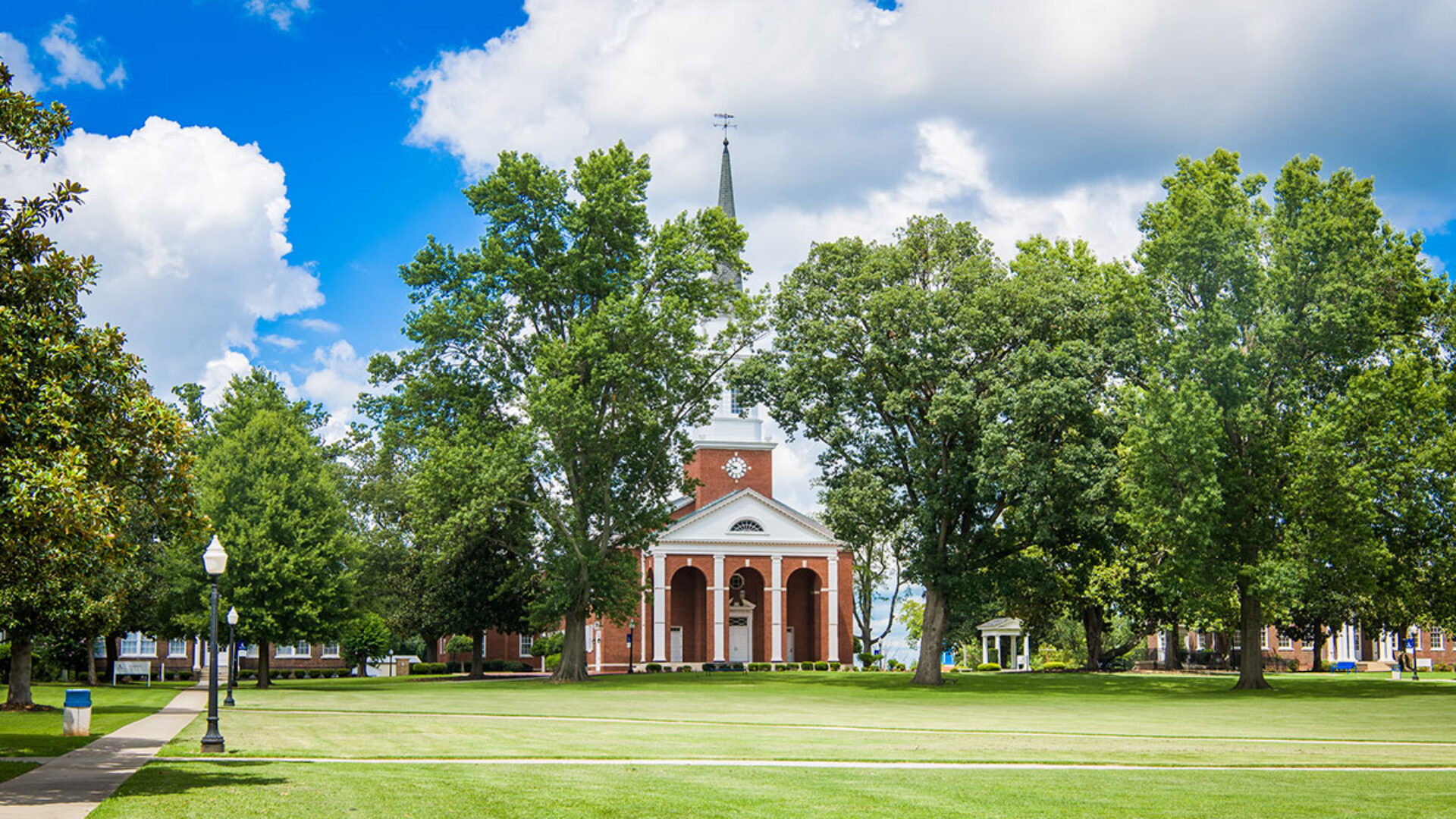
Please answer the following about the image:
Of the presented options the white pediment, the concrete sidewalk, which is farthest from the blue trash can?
the white pediment

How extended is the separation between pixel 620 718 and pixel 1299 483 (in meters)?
20.9

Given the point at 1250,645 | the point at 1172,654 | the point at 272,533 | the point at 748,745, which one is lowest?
the point at 1172,654

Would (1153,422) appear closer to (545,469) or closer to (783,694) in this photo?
(783,694)

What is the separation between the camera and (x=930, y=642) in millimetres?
44500

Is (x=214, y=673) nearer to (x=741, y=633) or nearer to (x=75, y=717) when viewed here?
(x=75, y=717)

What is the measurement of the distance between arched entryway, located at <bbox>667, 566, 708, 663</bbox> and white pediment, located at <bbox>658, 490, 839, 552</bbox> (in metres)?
3.18

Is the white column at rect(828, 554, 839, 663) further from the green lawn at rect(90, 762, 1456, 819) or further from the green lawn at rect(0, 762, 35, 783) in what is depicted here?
the green lawn at rect(0, 762, 35, 783)

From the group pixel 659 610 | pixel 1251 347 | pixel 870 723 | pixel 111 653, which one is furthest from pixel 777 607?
pixel 870 723

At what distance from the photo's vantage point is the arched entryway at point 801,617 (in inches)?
2820

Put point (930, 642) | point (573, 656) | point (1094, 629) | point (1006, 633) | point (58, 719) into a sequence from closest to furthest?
1. point (58, 719)
2. point (930, 642)
3. point (573, 656)
4. point (1094, 629)
5. point (1006, 633)

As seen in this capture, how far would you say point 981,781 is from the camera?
46.2ft

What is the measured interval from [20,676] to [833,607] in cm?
4608

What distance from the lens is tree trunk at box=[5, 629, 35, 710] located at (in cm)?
2970

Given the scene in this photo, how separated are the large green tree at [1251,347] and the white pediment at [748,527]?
30.8m
